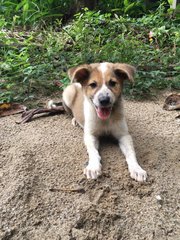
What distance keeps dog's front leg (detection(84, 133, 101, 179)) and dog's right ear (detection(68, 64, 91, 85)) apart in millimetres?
588

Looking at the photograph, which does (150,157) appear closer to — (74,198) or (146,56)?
(74,198)

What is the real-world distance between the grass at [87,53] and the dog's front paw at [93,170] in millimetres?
2066

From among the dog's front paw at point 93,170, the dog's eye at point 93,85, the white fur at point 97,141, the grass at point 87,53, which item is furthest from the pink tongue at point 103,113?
the grass at point 87,53

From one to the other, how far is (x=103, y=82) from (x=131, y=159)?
823 millimetres

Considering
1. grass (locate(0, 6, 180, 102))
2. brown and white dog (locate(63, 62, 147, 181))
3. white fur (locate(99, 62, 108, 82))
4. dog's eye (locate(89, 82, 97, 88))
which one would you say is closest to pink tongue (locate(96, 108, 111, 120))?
brown and white dog (locate(63, 62, 147, 181))

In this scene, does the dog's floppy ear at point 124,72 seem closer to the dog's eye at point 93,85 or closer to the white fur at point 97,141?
the dog's eye at point 93,85

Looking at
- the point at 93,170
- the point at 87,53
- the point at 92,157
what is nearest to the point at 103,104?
the point at 92,157

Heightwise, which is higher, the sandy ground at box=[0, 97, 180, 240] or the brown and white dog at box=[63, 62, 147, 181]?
the brown and white dog at box=[63, 62, 147, 181]

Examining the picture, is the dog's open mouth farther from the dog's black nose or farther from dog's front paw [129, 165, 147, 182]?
dog's front paw [129, 165, 147, 182]

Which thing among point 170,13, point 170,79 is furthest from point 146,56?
point 170,13

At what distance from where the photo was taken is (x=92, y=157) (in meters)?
3.76

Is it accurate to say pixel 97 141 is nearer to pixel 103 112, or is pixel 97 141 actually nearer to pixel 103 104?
pixel 103 112

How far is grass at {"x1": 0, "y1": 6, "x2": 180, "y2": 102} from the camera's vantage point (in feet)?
18.8

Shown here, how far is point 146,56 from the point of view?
6484 millimetres
